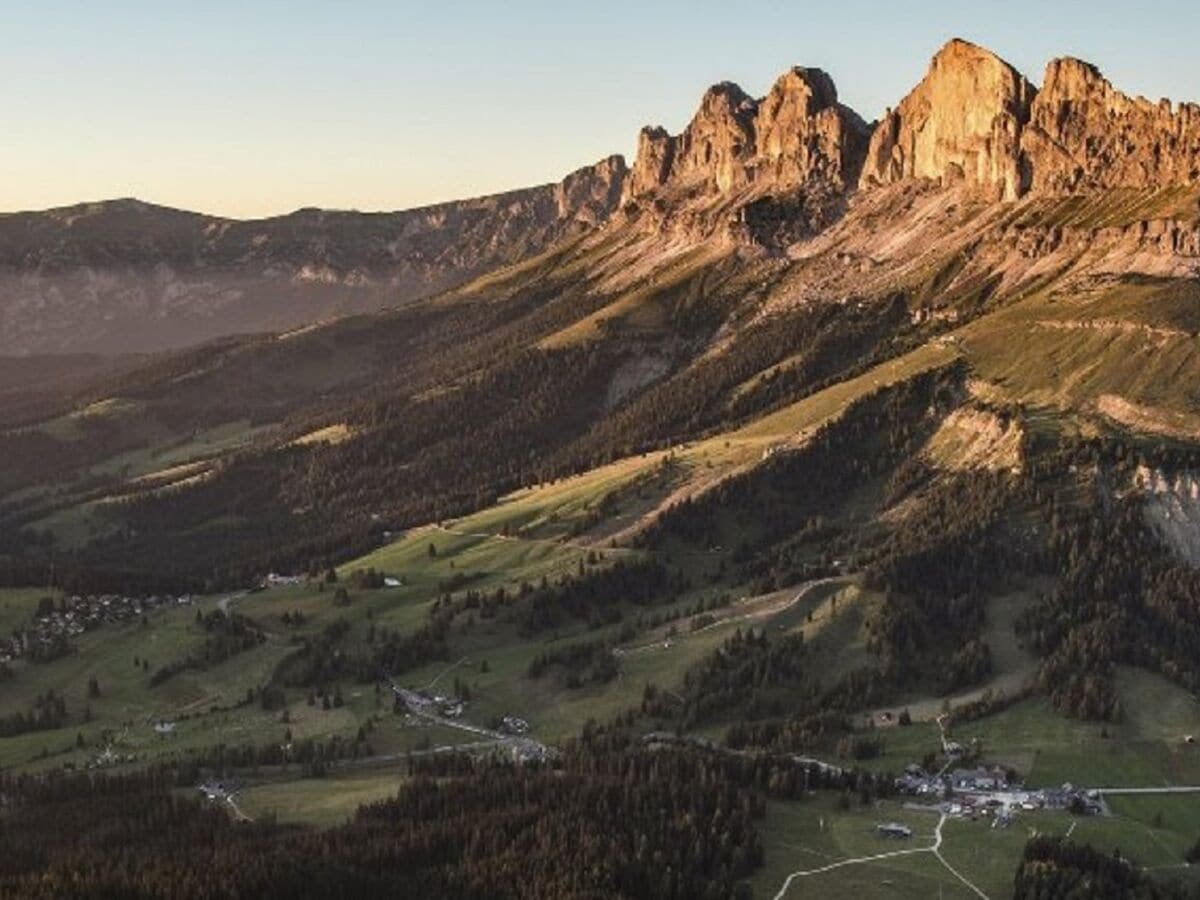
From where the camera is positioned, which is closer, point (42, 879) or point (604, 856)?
point (42, 879)

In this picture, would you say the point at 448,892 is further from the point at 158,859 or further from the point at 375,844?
the point at 158,859

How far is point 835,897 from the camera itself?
190 m

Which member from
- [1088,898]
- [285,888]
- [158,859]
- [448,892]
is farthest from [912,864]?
[158,859]

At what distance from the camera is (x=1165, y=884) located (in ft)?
643

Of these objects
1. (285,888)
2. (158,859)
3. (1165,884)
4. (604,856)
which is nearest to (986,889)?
(1165,884)

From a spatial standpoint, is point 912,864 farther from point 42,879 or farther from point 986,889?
point 42,879

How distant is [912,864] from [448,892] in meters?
59.0

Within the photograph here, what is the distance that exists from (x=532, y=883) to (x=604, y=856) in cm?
1153

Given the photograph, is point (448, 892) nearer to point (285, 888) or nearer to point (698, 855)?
point (285, 888)

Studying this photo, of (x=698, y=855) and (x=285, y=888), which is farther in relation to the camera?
(x=698, y=855)

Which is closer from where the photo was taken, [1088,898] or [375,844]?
[1088,898]

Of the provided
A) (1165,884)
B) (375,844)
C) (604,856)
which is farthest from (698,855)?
(1165,884)

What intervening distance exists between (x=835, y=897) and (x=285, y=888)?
65538mm

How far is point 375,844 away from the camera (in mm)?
199250
